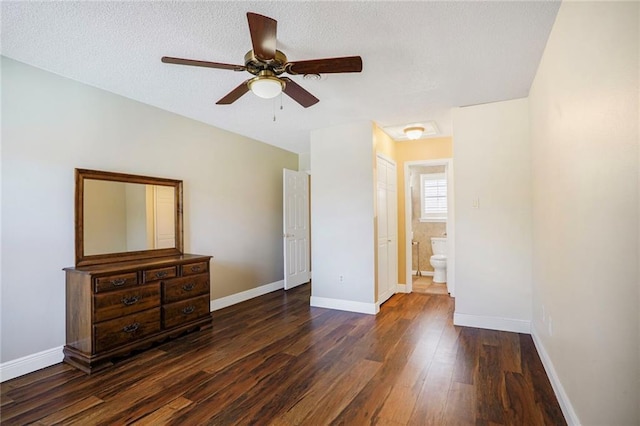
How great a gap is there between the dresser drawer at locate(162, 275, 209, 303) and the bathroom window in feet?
15.2

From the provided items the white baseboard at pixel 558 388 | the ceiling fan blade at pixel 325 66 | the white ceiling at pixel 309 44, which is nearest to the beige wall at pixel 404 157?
the white ceiling at pixel 309 44

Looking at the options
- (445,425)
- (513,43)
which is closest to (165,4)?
(513,43)

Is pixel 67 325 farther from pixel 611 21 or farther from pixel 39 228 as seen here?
pixel 611 21

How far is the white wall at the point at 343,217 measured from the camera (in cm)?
419

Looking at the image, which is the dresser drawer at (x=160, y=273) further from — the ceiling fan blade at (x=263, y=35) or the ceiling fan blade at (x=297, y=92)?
the ceiling fan blade at (x=263, y=35)

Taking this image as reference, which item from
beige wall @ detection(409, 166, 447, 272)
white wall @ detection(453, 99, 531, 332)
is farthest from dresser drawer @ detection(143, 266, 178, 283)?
beige wall @ detection(409, 166, 447, 272)

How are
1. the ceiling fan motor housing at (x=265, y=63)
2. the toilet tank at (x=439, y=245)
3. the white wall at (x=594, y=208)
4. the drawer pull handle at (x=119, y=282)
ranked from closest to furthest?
the white wall at (x=594, y=208), the ceiling fan motor housing at (x=265, y=63), the drawer pull handle at (x=119, y=282), the toilet tank at (x=439, y=245)

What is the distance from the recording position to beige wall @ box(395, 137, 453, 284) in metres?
5.06

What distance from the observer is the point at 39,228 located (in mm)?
2719

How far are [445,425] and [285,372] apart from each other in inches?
48.0

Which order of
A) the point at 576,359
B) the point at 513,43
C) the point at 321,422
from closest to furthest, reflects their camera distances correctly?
the point at 576,359
the point at 321,422
the point at 513,43

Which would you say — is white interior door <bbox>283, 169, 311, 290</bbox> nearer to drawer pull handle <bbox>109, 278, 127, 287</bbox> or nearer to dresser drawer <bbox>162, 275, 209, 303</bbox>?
dresser drawer <bbox>162, 275, 209, 303</bbox>

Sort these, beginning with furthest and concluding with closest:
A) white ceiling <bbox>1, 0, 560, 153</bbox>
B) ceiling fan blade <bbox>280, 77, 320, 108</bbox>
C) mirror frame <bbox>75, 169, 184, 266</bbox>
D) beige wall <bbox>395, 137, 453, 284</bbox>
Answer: beige wall <bbox>395, 137, 453, 284</bbox> → mirror frame <bbox>75, 169, 184, 266</bbox> → ceiling fan blade <bbox>280, 77, 320, 108</bbox> → white ceiling <bbox>1, 0, 560, 153</bbox>

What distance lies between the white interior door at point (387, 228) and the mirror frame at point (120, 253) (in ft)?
8.23
